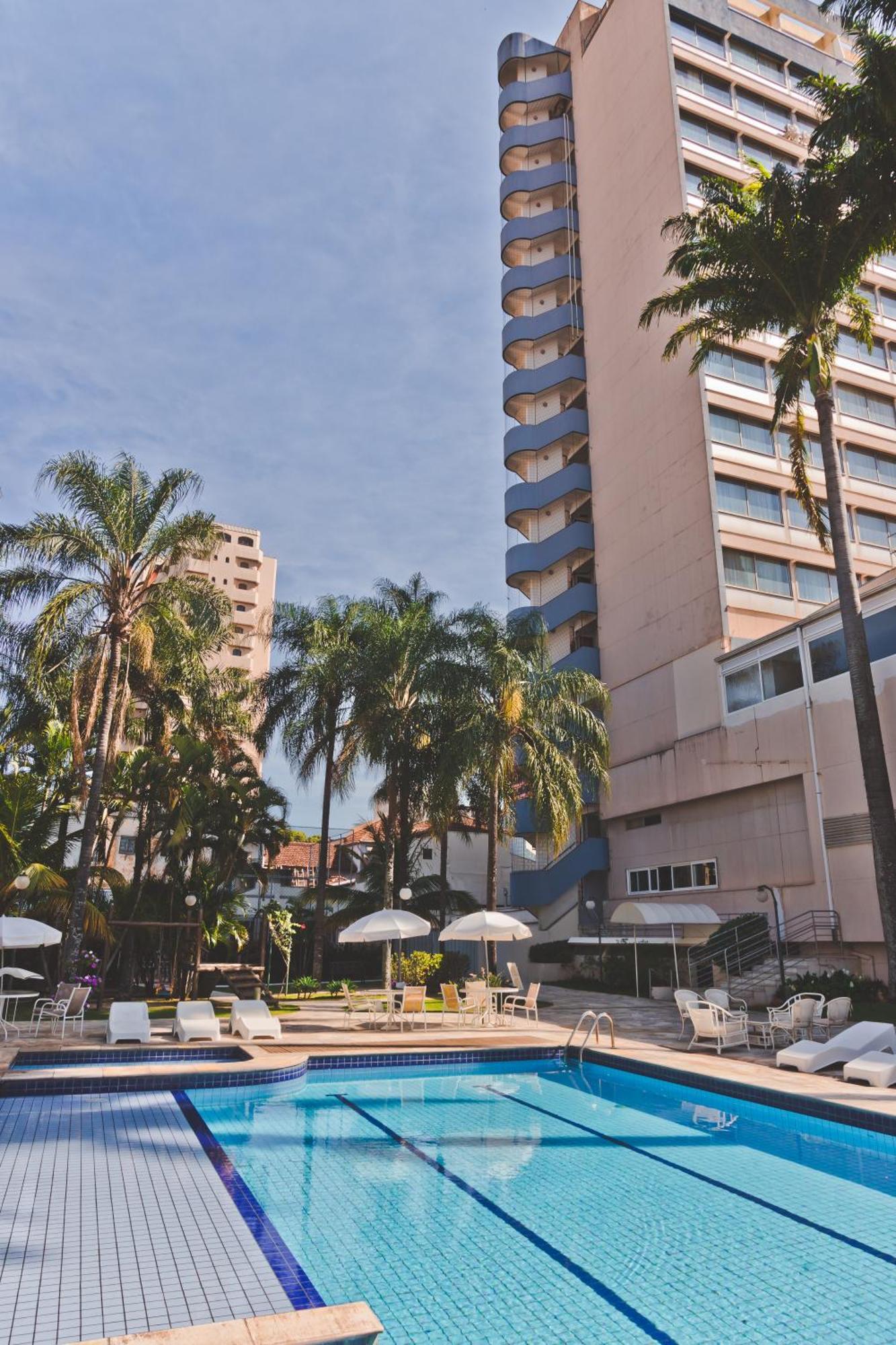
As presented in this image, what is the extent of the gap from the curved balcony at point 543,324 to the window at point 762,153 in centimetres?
902

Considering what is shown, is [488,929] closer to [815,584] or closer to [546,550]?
[815,584]

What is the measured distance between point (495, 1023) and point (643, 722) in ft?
50.4

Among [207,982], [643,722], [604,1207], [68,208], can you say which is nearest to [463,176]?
[68,208]

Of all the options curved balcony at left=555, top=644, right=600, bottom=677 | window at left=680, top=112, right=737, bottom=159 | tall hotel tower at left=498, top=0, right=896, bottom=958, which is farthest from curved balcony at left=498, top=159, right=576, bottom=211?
curved balcony at left=555, top=644, right=600, bottom=677

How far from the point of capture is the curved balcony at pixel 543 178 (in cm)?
4306

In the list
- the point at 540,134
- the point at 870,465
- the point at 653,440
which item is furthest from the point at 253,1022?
the point at 540,134

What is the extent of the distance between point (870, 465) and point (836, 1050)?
87.1 ft

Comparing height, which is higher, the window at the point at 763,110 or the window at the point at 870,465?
the window at the point at 763,110

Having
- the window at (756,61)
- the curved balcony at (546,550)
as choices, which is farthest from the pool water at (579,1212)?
the window at (756,61)

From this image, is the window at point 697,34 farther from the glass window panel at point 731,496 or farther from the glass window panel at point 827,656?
the glass window panel at point 827,656

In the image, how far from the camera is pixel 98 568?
19.4 metres

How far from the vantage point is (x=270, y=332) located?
2209cm

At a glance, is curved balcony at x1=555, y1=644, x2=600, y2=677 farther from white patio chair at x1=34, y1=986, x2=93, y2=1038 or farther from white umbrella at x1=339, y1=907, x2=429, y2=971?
white patio chair at x1=34, y1=986, x2=93, y2=1038

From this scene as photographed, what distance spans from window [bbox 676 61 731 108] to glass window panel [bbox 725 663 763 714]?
24.4 meters
